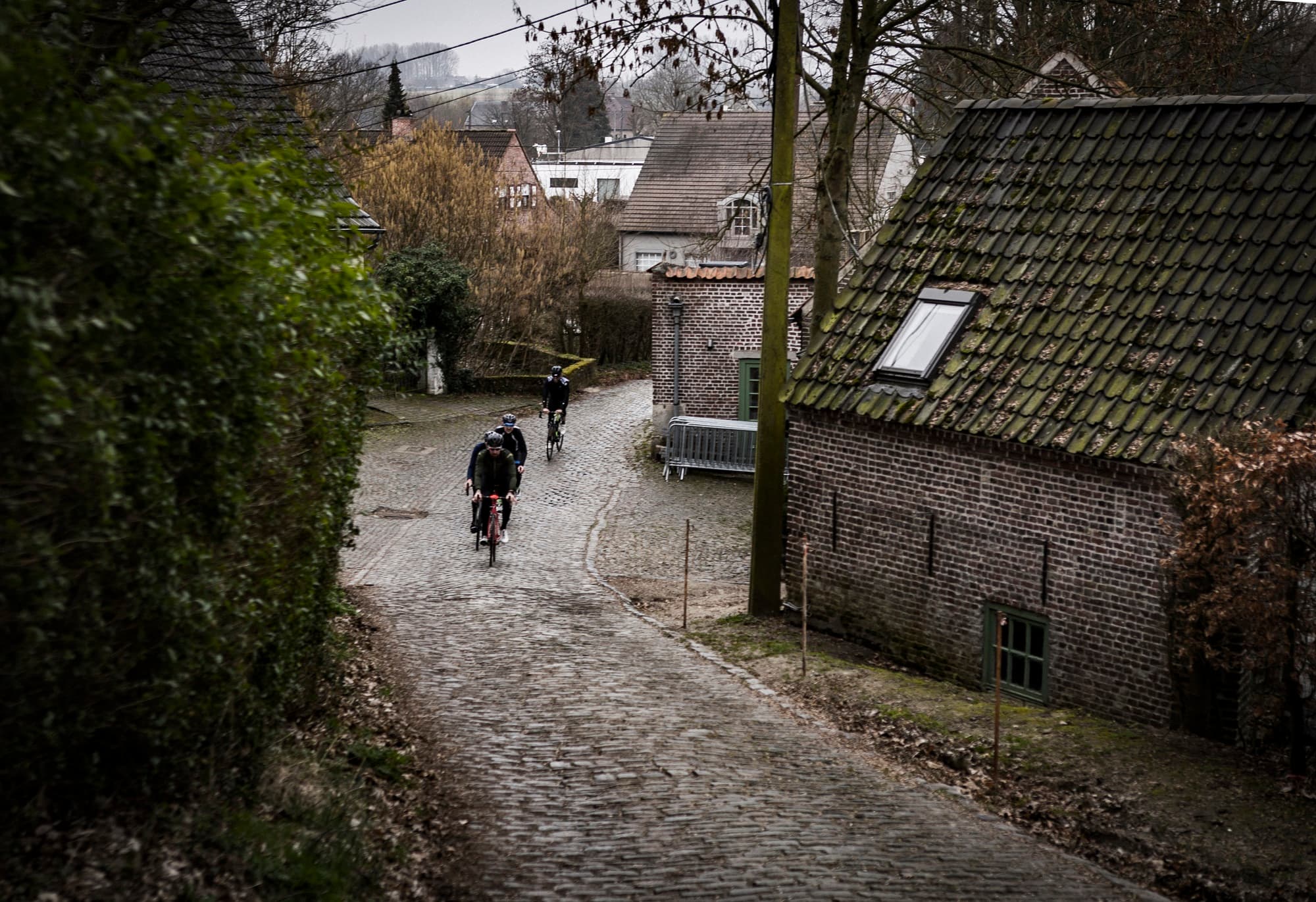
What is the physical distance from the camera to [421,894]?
7137 mm

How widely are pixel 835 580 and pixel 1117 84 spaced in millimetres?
7839

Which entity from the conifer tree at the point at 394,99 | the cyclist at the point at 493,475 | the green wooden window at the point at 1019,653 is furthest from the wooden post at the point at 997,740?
the conifer tree at the point at 394,99

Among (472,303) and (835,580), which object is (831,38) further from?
(472,303)

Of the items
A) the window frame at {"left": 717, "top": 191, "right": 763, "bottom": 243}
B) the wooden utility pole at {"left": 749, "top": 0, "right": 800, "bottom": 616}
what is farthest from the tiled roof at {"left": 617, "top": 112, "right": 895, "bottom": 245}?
the wooden utility pole at {"left": 749, "top": 0, "right": 800, "bottom": 616}

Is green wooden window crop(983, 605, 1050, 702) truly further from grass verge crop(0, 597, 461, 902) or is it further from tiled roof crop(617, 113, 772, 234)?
tiled roof crop(617, 113, 772, 234)

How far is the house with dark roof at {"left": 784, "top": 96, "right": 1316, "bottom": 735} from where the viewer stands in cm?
1149

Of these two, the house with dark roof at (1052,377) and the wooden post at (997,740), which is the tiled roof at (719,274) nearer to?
the house with dark roof at (1052,377)

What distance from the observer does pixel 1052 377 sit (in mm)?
12531

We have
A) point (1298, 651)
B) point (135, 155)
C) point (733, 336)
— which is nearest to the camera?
point (135, 155)

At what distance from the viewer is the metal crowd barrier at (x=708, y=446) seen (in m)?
26.0

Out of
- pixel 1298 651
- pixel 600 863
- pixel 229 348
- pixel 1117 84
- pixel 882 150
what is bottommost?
pixel 600 863

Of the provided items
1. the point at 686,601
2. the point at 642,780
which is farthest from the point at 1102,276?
the point at 642,780

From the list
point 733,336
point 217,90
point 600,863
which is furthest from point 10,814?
point 733,336

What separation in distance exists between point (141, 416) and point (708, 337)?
24603 millimetres
